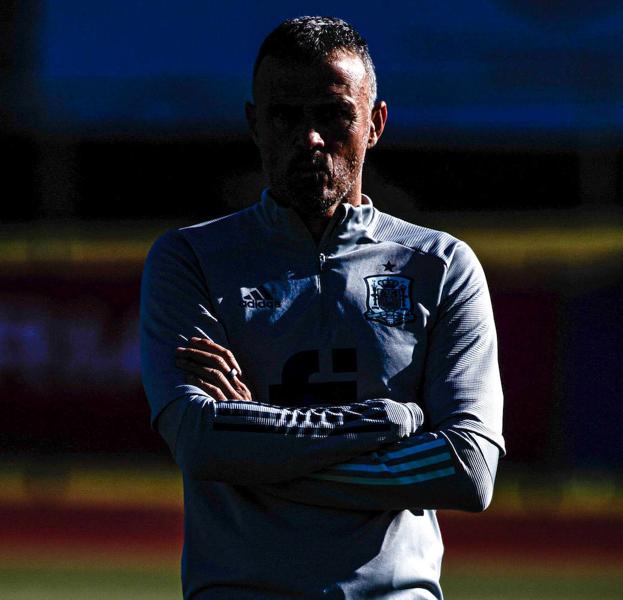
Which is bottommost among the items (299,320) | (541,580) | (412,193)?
(541,580)

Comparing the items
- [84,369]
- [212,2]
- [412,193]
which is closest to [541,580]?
[412,193]

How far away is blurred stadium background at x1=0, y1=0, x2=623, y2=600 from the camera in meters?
4.27

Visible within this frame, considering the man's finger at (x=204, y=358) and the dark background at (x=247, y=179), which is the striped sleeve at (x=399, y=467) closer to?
the man's finger at (x=204, y=358)

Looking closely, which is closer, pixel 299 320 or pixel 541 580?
pixel 299 320

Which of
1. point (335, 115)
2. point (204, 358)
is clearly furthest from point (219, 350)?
point (335, 115)

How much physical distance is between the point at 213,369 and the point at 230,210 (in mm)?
3102

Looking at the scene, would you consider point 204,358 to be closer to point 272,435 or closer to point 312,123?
point 272,435

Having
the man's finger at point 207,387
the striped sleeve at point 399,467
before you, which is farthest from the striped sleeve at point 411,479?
the man's finger at point 207,387

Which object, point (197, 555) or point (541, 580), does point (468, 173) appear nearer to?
point (541, 580)

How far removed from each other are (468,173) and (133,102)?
1473 millimetres

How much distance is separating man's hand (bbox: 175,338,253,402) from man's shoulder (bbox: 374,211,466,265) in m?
0.30

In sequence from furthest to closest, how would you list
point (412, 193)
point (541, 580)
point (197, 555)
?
point (412, 193) → point (541, 580) → point (197, 555)

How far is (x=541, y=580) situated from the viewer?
4.12 metres

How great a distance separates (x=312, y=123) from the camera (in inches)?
56.8
